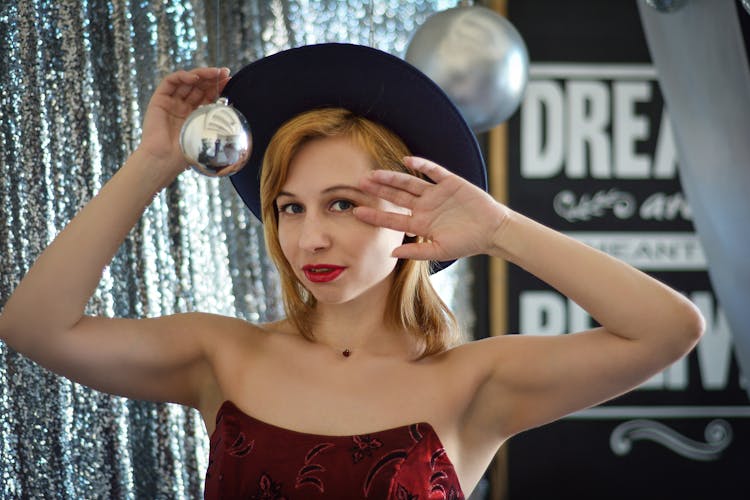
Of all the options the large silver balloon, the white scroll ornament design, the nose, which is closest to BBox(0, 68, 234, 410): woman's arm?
the nose

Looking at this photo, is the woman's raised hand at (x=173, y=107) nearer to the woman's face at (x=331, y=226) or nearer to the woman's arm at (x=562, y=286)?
the woman's face at (x=331, y=226)

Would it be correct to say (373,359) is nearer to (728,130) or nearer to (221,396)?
(221,396)

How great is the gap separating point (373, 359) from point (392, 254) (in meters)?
0.25

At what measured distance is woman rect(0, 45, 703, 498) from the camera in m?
1.48

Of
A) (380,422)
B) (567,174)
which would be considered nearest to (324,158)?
(380,422)

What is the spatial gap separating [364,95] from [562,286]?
50cm

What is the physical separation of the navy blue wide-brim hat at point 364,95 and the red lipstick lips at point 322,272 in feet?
1.06

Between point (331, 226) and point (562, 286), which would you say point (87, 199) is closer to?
point (331, 226)

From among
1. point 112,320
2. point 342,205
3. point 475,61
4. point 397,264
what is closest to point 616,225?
point 475,61

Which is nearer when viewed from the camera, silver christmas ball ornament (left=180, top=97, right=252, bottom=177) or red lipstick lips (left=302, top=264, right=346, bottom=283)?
silver christmas ball ornament (left=180, top=97, right=252, bottom=177)

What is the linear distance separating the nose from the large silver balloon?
956mm

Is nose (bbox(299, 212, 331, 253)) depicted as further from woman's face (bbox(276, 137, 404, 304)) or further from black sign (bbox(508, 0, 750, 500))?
black sign (bbox(508, 0, 750, 500))

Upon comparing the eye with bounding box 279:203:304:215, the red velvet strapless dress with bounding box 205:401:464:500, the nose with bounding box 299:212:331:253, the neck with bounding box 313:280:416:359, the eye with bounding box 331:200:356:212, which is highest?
the eye with bounding box 279:203:304:215

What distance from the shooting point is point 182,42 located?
2285 millimetres
